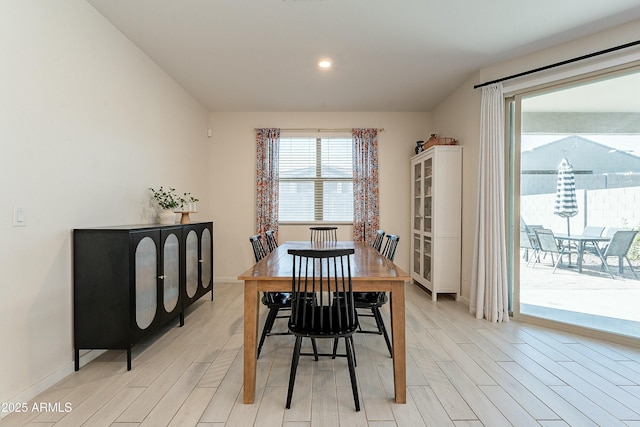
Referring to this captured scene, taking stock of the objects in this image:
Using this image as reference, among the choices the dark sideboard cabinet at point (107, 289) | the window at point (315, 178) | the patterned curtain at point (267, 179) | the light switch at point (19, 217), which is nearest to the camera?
the light switch at point (19, 217)

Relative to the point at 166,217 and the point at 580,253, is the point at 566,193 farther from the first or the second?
the point at 166,217

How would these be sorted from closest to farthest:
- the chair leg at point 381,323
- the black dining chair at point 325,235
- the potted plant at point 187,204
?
the chair leg at point 381,323 → the potted plant at point 187,204 → the black dining chair at point 325,235

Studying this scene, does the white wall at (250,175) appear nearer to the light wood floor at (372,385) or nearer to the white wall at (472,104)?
the white wall at (472,104)

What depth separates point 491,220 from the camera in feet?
11.4

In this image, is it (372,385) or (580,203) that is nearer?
(372,385)

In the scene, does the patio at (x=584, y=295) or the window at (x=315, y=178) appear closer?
the patio at (x=584, y=295)

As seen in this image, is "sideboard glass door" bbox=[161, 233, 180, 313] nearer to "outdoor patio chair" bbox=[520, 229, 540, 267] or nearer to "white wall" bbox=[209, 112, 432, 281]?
"white wall" bbox=[209, 112, 432, 281]

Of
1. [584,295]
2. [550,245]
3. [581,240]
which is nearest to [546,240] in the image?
[550,245]

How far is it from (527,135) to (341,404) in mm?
3237

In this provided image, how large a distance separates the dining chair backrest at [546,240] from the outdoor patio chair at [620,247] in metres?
0.39

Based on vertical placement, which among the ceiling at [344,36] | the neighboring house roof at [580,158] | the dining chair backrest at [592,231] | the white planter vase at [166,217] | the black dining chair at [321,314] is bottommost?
the black dining chair at [321,314]

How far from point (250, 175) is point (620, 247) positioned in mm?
4589

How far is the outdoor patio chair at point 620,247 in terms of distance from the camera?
2.89m

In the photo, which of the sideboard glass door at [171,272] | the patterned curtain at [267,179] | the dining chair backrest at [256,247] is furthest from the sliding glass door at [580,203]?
the sideboard glass door at [171,272]
